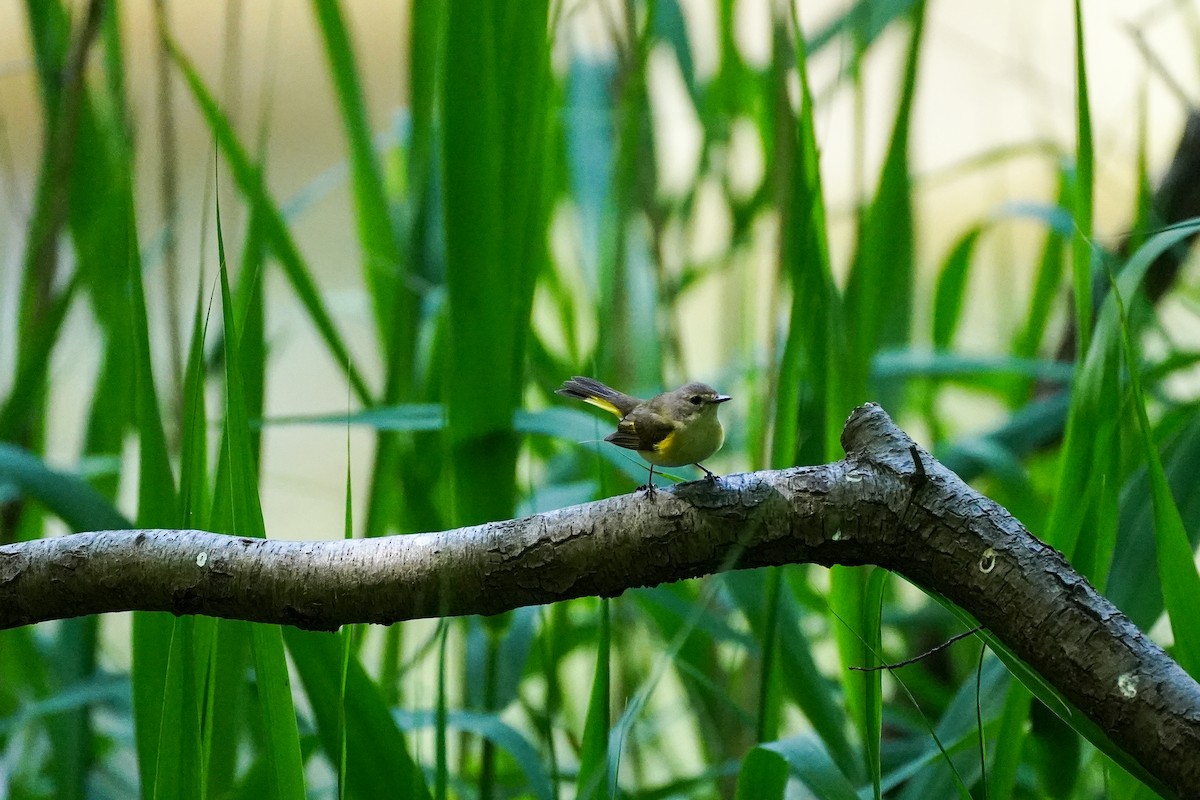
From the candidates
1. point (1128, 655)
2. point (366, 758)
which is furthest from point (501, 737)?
point (1128, 655)

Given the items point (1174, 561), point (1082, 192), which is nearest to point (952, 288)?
point (1082, 192)

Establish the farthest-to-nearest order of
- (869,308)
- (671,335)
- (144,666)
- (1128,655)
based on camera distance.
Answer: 1. (671,335)
2. (869,308)
3. (144,666)
4. (1128,655)

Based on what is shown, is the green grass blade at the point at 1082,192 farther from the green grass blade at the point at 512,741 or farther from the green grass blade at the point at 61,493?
the green grass blade at the point at 61,493

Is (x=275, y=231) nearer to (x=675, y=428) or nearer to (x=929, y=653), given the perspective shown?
(x=675, y=428)

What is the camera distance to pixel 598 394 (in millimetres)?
513

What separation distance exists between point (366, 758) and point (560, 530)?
8.2 inches

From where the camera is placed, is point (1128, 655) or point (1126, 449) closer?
point (1128, 655)

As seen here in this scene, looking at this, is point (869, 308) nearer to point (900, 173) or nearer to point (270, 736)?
point (900, 173)

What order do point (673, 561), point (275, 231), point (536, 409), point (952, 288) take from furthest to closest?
1. point (952, 288)
2. point (536, 409)
3. point (275, 231)
4. point (673, 561)

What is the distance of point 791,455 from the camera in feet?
1.62

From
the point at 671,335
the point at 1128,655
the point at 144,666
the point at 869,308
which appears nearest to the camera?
the point at 1128,655

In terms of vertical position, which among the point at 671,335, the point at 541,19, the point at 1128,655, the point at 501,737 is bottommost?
the point at 501,737

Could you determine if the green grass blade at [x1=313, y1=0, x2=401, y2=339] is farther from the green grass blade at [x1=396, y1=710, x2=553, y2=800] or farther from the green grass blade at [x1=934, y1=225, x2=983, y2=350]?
the green grass blade at [x1=934, y1=225, x2=983, y2=350]

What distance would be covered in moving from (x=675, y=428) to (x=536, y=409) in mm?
277
